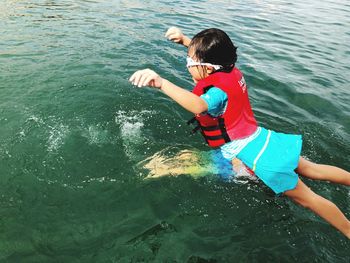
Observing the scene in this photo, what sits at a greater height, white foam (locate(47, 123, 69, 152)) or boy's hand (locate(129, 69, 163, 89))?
boy's hand (locate(129, 69, 163, 89))

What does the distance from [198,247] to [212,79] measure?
1923 millimetres

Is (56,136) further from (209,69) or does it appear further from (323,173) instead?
(323,173)

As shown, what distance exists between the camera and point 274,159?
12.1 ft

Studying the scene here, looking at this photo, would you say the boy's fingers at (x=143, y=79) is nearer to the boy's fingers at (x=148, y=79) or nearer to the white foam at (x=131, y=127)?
the boy's fingers at (x=148, y=79)

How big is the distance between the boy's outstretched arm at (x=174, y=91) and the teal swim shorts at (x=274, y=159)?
0.91m

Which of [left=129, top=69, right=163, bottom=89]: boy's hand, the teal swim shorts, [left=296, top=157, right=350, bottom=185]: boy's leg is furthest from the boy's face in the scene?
[left=296, top=157, right=350, bottom=185]: boy's leg

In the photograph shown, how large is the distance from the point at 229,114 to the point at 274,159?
722 mm

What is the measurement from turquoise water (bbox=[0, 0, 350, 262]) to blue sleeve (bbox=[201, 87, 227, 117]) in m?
1.51

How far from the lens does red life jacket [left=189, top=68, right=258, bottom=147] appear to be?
3547 mm

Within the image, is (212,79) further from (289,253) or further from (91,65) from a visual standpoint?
(91,65)

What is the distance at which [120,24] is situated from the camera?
11.2 m

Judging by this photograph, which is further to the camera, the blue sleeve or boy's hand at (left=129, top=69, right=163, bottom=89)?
the blue sleeve

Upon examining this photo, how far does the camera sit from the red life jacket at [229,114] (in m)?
3.55

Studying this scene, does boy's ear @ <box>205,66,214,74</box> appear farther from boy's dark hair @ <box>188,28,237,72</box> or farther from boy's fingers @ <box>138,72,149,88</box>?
boy's fingers @ <box>138,72,149,88</box>
